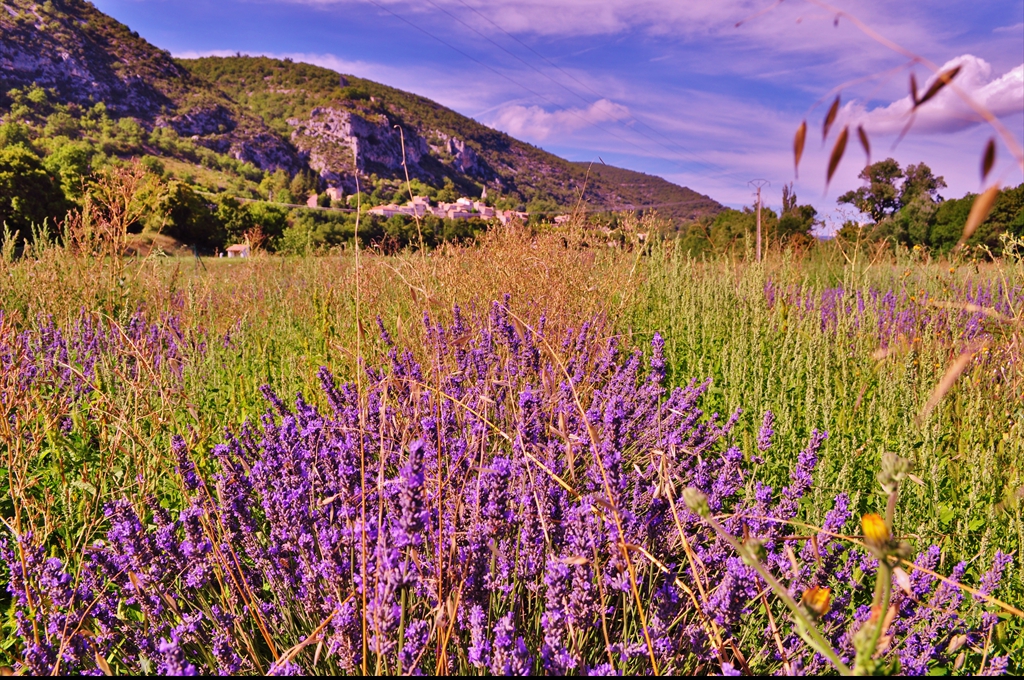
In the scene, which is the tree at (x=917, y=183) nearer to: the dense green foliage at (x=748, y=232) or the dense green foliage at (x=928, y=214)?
the dense green foliage at (x=928, y=214)

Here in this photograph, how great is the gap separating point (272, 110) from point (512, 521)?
380 ft

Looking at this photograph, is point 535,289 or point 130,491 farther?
point 535,289

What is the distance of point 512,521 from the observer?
1.62 metres

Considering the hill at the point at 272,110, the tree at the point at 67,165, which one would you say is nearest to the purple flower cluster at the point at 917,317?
the tree at the point at 67,165

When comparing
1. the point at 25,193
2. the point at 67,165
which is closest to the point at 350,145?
the point at 67,165

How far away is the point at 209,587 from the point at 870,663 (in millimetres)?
1652

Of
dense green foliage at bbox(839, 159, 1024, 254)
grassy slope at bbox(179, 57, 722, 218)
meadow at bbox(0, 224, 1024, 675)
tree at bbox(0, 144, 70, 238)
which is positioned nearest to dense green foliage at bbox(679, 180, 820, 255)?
dense green foliage at bbox(839, 159, 1024, 254)

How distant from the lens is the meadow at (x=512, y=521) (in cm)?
120

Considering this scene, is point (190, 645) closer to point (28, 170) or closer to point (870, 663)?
point (870, 663)

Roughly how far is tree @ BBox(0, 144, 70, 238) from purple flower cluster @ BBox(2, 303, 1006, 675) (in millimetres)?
28022

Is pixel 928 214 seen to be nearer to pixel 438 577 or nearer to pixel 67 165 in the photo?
pixel 438 577

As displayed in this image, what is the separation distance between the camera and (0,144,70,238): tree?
78.1ft

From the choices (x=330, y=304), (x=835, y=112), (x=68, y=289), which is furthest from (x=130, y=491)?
(x=68, y=289)

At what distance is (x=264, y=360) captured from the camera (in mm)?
3982
